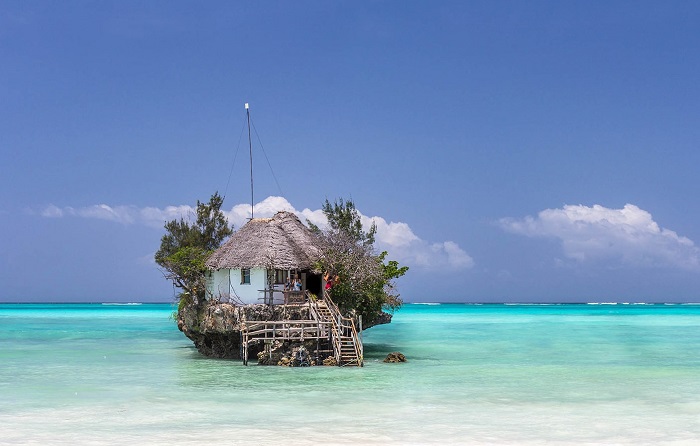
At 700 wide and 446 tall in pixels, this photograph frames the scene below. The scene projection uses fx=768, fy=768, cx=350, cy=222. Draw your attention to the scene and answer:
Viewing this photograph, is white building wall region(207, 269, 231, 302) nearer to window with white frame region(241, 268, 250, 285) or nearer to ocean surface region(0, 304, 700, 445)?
window with white frame region(241, 268, 250, 285)

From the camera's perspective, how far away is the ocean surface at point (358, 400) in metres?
15.1

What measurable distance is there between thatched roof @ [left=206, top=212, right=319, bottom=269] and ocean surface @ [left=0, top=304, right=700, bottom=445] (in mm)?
3803

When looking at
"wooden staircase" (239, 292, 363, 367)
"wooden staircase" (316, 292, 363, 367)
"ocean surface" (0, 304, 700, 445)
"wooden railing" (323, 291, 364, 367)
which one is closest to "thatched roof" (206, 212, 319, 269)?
"wooden staircase" (239, 292, 363, 367)

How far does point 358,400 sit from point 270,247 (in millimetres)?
10392

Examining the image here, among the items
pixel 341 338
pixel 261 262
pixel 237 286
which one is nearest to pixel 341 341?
pixel 341 338

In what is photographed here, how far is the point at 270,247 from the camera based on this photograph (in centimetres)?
2833

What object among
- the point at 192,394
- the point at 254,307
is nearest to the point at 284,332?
the point at 254,307

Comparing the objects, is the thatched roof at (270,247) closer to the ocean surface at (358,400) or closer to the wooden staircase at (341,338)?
the wooden staircase at (341,338)

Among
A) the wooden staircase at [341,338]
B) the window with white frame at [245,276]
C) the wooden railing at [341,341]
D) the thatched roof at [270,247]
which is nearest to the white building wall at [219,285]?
the thatched roof at [270,247]

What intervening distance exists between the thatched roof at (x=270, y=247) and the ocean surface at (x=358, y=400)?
3.80 m

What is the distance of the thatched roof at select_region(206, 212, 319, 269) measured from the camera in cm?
2811

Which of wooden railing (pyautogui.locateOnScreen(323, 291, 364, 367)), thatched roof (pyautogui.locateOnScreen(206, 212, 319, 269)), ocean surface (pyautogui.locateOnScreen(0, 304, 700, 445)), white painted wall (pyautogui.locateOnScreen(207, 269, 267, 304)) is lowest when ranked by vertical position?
ocean surface (pyautogui.locateOnScreen(0, 304, 700, 445))

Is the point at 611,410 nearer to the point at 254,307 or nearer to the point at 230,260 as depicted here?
the point at 254,307

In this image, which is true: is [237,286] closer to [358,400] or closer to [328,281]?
[328,281]
